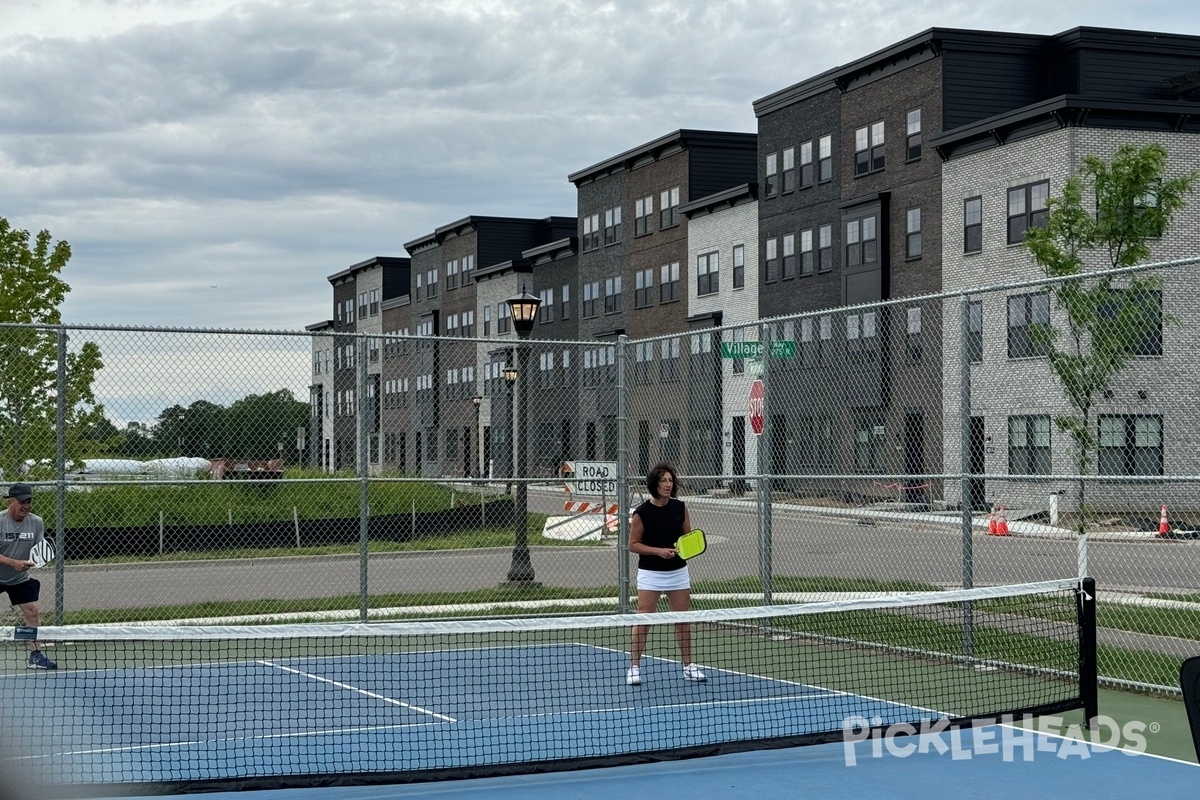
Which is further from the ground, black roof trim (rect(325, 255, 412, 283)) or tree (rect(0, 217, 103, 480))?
black roof trim (rect(325, 255, 412, 283))

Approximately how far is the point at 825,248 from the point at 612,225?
16.0 m

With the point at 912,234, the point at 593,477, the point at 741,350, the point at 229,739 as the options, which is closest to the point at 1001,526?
the point at 741,350

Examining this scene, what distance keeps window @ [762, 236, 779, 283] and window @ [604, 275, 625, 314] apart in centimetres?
1113

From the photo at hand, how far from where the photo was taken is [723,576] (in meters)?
17.6

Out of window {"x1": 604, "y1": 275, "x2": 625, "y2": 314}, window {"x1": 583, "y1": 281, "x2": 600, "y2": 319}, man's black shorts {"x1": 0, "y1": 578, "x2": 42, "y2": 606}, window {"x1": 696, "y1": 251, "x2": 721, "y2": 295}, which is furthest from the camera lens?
window {"x1": 583, "y1": 281, "x2": 600, "y2": 319}

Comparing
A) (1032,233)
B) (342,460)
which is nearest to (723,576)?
(342,460)

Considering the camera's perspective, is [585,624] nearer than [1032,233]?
Yes

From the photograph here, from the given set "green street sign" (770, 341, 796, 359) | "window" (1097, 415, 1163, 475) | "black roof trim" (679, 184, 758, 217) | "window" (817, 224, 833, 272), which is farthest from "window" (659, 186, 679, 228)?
"green street sign" (770, 341, 796, 359)

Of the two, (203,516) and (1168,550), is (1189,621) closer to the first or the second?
(1168,550)

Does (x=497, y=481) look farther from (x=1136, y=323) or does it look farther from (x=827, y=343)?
(x=827, y=343)

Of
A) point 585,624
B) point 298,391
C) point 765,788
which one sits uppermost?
point 298,391

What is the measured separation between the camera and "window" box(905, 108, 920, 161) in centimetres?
4206

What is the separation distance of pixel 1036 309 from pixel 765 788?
27572mm

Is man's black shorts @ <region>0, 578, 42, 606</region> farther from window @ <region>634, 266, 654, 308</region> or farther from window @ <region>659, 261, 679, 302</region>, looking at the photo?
window @ <region>634, 266, 654, 308</region>
